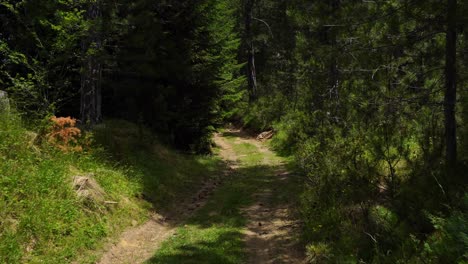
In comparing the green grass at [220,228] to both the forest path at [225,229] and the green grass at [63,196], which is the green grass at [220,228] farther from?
the green grass at [63,196]

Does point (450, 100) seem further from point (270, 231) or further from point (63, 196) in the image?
point (63, 196)

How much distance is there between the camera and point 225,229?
9.95 m

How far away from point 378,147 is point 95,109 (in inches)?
433

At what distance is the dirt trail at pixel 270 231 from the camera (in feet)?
27.1

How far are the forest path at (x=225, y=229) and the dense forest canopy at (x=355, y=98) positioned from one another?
3.23 feet

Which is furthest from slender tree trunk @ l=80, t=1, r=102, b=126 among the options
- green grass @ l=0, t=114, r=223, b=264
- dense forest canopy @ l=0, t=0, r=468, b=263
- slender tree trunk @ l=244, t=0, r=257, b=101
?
slender tree trunk @ l=244, t=0, r=257, b=101

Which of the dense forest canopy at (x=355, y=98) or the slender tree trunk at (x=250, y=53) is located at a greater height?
the slender tree trunk at (x=250, y=53)

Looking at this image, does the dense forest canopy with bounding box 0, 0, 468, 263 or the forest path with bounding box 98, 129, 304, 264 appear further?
the forest path with bounding box 98, 129, 304, 264

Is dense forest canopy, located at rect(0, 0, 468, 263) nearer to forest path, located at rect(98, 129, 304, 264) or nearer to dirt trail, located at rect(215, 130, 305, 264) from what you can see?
dirt trail, located at rect(215, 130, 305, 264)

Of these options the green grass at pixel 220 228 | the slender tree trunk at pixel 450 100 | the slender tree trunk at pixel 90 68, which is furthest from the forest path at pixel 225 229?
the slender tree trunk at pixel 90 68

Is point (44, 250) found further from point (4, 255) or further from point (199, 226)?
point (199, 226)

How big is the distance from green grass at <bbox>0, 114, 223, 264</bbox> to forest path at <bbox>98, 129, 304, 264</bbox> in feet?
1.95

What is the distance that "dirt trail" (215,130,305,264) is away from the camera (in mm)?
8250

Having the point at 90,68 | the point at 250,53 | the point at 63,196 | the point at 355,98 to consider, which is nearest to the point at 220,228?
the point at 63,196
